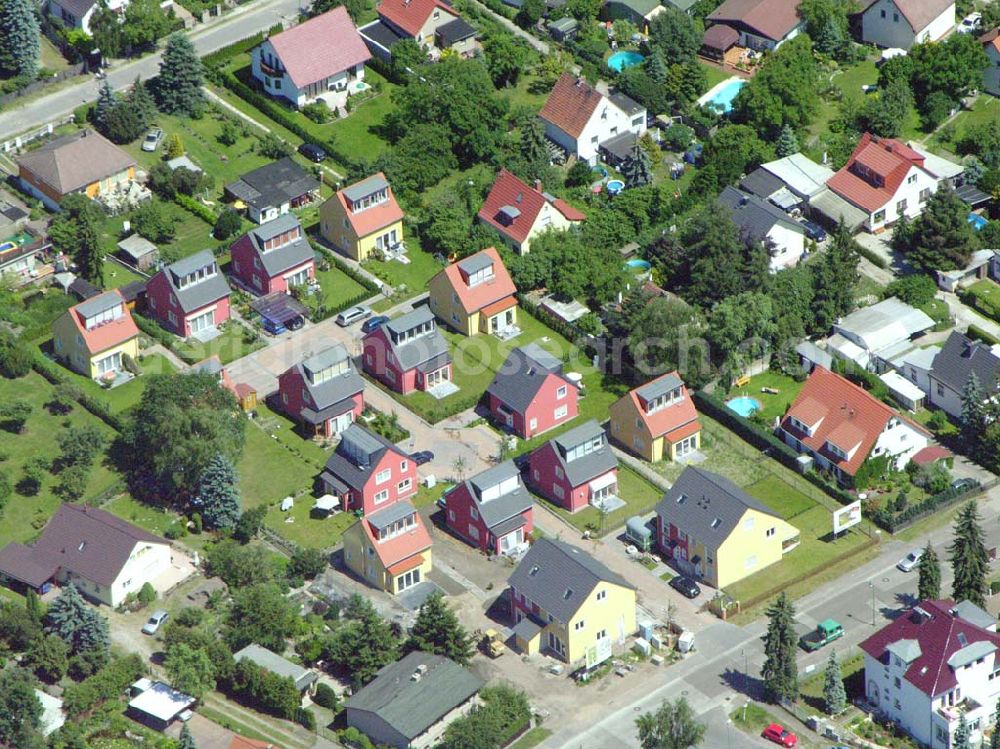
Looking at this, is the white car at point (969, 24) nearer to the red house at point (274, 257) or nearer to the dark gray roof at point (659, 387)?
the dark gray roof at point (659, 387)

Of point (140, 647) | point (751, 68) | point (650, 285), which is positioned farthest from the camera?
point (751, 68)

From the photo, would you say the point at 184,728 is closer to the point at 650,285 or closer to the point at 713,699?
the point at 713,699

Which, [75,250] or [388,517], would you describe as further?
[75,250]

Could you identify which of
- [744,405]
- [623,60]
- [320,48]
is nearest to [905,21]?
[623,60]

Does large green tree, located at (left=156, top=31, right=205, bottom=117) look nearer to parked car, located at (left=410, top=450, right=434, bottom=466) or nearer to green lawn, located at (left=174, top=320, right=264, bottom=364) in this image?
green lawn, located at (left=174, top=320, right=264, bottom=364)

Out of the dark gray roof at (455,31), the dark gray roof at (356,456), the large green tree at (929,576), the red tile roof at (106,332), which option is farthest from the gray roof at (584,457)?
the dark gray roof at (455,31)

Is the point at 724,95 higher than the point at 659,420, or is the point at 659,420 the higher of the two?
the point at 724,95

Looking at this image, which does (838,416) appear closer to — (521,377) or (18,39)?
(521,377)

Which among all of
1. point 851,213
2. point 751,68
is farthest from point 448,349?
point 751,68
